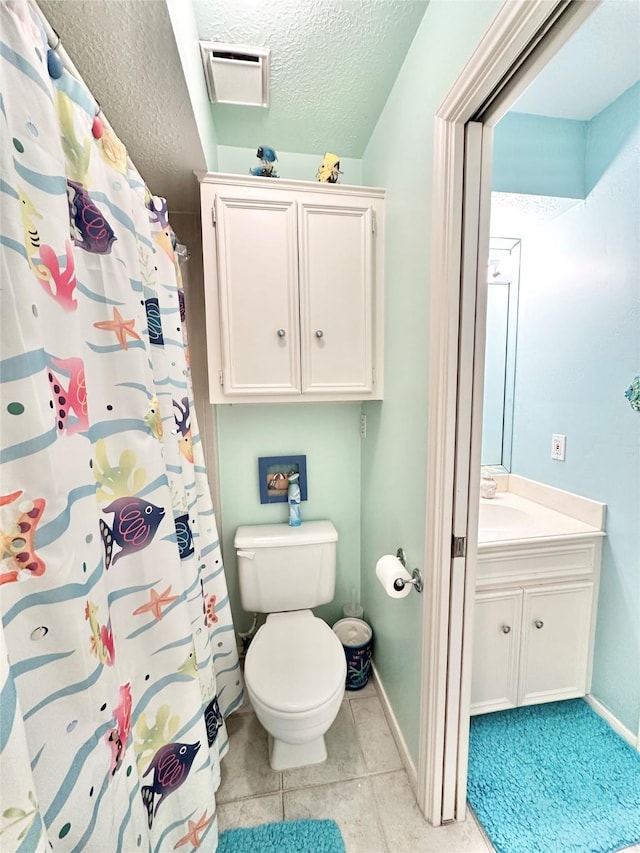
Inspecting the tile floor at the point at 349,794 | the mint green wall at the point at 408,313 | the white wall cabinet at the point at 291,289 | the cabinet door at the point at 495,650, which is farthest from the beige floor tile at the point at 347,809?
the white wall cabinet at the point at 291,289

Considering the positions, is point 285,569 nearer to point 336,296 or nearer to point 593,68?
point 336,296

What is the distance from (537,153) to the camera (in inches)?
55.1

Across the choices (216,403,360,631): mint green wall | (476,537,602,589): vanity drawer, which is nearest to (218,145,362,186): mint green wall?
(216,403,360,631): mint green wall

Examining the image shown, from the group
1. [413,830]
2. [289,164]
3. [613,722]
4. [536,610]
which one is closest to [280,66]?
[289,164]

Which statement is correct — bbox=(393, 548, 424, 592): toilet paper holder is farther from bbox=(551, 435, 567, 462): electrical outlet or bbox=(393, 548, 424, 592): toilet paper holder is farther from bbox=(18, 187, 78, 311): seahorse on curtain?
bbox=(18, 187, 78, 311): seahorse on curtain

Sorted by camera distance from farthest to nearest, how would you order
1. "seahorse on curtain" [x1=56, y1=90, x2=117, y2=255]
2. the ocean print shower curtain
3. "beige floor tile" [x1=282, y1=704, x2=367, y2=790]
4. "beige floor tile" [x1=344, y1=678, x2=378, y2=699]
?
"beige floor tile" [x1=344, y1=678, x2=378, y2=699]
"beige floor tile" [x1=282, y1=704, x2=367, y2=790]
"seahorse on curtain" [x1=56, y1=90, x2=117, y2=255]
the ocean print shower curtain

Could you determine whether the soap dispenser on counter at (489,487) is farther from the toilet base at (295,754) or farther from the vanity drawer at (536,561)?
the toilet base at (295,754)

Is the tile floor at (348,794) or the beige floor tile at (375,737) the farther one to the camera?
the beige floor tile at (375,737)

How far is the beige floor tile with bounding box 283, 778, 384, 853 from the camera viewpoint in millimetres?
1033

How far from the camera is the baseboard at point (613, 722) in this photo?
1317 millimetres

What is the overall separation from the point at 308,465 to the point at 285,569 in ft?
1.65

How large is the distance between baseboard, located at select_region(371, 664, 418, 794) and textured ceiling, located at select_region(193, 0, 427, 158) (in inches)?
95.2

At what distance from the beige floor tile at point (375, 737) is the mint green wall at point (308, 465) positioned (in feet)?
1.34

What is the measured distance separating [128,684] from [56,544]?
47 centimetres
